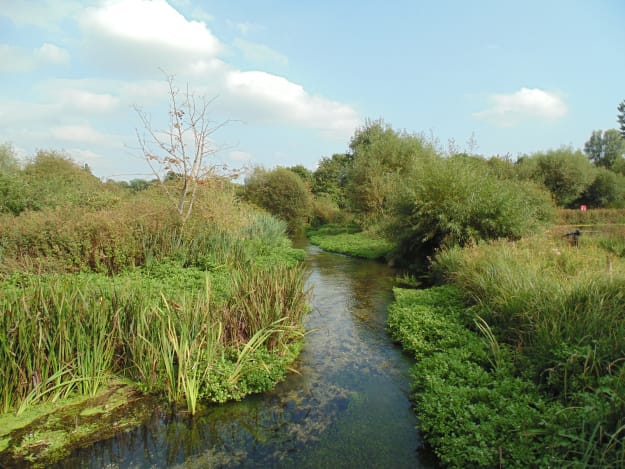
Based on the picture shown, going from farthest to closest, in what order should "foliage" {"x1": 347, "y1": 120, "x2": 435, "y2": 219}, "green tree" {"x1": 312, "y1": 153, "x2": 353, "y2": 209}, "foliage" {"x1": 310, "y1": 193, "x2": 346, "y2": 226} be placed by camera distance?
"green tree" {"x1": 312, "y1": 153, "x2": 353, "y2": 209}
"foliage" {"x1": 310, "y1": 193, "x2": 346, "y2": 226}
"foliage" {"x1": 347, "y1": 120, "x2": 435, "y2": 219}

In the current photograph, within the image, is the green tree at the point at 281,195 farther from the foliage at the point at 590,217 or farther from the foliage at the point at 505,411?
the foliage at the point at 505,411

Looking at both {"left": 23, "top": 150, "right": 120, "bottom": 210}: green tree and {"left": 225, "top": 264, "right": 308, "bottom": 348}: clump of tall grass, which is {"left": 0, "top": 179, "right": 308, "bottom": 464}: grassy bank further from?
{"left": 23, "top": 150, "right": 120, "bottom": 210}: green tree

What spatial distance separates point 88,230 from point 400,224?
31.7 feet

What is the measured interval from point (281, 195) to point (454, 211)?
1780 centimetres

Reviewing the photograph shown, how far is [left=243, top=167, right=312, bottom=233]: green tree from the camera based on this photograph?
28406 millimetres

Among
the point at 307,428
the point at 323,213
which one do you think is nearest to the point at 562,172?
the point at 323,213

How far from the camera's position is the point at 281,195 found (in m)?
28.4

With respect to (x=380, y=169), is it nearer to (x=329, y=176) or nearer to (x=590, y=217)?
(x=590, y=217)

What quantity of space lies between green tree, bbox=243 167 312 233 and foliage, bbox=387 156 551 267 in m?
15.3

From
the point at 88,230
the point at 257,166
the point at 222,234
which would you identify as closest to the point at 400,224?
the point at 222,234

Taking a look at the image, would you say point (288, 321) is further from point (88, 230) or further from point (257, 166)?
point (257, 166)

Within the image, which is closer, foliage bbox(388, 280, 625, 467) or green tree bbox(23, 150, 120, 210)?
foliage bbox(388, 280, 625, 467)

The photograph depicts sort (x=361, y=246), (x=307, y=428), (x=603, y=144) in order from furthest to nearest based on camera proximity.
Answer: (x=603, y=144) < (x=361, y=246) < (x=307, y=428)

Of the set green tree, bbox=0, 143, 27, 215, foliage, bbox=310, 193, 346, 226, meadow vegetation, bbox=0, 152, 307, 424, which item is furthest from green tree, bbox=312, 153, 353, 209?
meadow vegetation, bbox=0, 152, 307, 424
